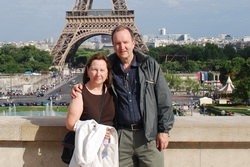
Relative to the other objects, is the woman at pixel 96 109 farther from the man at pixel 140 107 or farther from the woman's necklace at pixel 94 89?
the man at pixel 140 107

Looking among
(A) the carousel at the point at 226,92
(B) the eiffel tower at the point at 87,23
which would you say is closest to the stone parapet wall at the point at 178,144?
(A) the carousel at the point at 226,92

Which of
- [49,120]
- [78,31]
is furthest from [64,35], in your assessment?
[49,120]

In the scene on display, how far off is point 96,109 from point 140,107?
1.40ft

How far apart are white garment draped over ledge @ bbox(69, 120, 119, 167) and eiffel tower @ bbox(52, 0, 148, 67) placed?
5633cm

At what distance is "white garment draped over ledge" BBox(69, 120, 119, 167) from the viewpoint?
3879 millimetres

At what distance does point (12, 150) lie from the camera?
4.92m

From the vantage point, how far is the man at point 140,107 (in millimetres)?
4129

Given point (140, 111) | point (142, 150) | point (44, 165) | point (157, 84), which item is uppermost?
point (157, 84)

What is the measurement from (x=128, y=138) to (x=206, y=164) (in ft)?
3.80

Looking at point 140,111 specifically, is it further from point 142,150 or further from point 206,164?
point 206,164

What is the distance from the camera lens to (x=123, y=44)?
13.7ft

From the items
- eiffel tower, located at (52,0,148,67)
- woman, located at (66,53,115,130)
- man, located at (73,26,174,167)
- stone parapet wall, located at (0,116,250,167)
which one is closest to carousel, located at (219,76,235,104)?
eiffel tower, located at (52,0,148,67)

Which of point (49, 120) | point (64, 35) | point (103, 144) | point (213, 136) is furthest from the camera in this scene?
point (64, 35)

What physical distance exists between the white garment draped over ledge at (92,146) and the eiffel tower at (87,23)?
5633 centimetres
